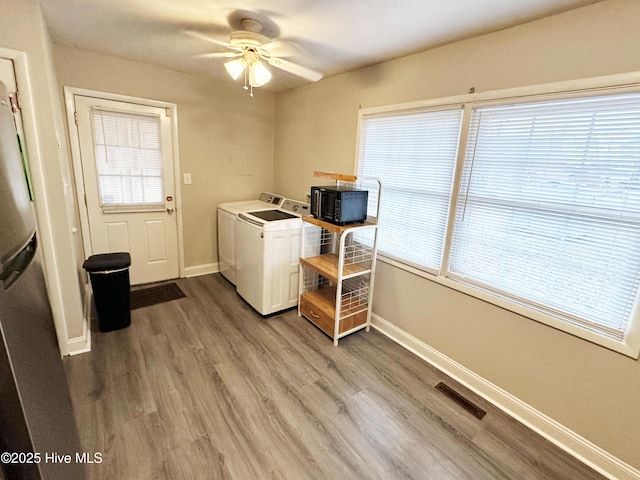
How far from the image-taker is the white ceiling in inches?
63.4

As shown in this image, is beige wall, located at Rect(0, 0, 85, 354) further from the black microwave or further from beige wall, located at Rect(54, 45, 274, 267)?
the black microwave

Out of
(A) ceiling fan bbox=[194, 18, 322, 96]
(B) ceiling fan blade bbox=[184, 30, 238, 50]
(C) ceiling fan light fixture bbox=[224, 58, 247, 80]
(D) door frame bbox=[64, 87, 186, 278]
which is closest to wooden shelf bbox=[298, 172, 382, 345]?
(A) ceiling fan bbox=[194, 18, 322, 96]

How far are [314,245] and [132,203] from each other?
6.79 feet

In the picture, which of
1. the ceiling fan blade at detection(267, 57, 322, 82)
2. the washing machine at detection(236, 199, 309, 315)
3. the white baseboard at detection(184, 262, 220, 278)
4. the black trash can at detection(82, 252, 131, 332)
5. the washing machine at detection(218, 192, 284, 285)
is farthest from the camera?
the white baseboard at detection(184, 262, 220, 278)

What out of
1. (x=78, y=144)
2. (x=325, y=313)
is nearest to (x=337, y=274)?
(x=325, y=313)

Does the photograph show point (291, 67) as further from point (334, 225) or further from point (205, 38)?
point (334, 225)

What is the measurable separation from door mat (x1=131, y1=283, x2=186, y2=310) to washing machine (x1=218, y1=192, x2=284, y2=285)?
1.90 ft

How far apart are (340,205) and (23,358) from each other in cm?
190

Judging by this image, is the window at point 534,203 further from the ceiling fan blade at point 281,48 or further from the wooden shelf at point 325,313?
the ceiling fan blade at point 281,48

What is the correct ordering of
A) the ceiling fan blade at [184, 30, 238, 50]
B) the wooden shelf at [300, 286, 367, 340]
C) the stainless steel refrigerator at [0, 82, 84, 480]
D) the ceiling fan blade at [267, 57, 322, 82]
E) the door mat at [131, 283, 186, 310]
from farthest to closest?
the door mat at [131, 283, 186, 310]
the wooden shelf at [300, 286, 367, 340]
the ceiling fan blade at [184, 30, 238, 50]
the ceiling fan blade at [267, 57, 322, 82]
the stainless steel refrigerator at [0, 82, 84, 480]

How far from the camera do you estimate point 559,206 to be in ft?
5.33

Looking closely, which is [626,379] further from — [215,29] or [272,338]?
[215,29]

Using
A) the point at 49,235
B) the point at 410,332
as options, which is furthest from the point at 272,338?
the point at 49,235

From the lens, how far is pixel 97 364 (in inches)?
82.4
